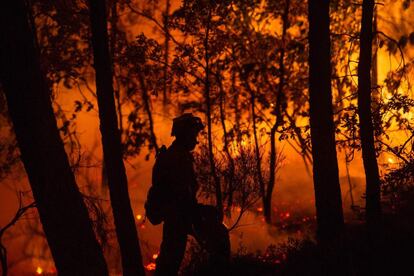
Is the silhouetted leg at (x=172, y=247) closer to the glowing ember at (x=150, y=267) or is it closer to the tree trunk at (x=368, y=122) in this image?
the tree trunk at (x=368, y=122)

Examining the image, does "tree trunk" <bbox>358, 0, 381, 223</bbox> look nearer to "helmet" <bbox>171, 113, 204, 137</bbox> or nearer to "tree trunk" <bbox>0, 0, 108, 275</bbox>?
"helmet" <bbox>171, 113, 204, 137</bbox>

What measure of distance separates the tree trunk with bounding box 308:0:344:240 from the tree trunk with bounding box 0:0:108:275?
356 cm

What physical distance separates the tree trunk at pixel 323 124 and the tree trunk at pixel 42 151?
3.56m

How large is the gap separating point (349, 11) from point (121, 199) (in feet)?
29.2

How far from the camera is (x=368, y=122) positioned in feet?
23.5

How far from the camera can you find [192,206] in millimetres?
5363

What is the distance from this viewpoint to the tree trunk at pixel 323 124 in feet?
21.4

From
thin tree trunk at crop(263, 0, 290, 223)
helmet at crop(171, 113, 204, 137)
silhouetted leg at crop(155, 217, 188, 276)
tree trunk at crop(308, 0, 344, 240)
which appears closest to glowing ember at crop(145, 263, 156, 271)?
thin tree trunk at crop(263, 0, 290, 223)

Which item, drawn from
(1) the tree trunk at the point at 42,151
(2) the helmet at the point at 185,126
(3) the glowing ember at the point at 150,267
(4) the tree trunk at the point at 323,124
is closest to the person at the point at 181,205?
(2) the helmet at the point at 185,126

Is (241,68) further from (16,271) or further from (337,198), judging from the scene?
(16,271)

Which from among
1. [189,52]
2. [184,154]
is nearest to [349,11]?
[189,52]

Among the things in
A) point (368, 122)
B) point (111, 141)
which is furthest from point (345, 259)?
point (111, 141)

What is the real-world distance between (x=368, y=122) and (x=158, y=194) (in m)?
3.76

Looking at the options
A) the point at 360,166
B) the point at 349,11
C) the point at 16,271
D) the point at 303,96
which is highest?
the point at 349,11
